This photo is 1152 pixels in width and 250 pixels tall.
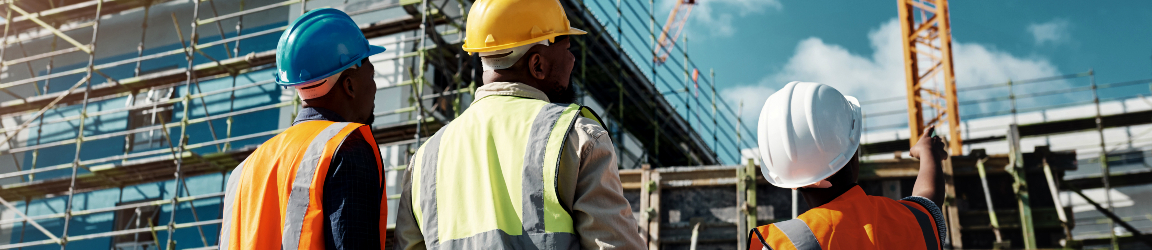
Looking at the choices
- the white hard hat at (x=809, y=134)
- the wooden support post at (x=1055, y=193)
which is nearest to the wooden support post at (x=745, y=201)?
the wooden support post at (x=1055, y=193)

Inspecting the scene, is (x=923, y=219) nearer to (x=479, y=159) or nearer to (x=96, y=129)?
(x=479, y=159)

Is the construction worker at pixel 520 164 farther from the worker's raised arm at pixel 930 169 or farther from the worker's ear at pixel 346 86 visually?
the worker's raised arm at pixel 930 169

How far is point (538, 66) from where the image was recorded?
7.37ft

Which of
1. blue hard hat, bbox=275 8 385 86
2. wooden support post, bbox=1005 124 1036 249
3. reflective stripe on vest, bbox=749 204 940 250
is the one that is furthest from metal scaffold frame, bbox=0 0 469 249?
reflective stripe on vest, bbox=749 204 940 250

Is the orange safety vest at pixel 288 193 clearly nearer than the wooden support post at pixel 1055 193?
Yes

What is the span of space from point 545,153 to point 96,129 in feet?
44.9

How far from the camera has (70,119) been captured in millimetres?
13305

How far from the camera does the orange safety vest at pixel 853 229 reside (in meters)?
2.06

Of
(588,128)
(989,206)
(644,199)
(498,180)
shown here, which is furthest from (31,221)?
(588,128)

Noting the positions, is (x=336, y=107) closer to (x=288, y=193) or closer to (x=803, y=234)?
(x=288, y=193)

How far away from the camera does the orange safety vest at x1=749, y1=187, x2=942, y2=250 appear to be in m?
2.06

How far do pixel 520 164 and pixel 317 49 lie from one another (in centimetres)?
88

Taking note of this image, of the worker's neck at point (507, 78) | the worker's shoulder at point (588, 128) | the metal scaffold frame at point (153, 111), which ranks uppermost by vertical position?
the metal scaffold frame at point (153, 111)

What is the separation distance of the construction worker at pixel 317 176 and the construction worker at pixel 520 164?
13 cm
